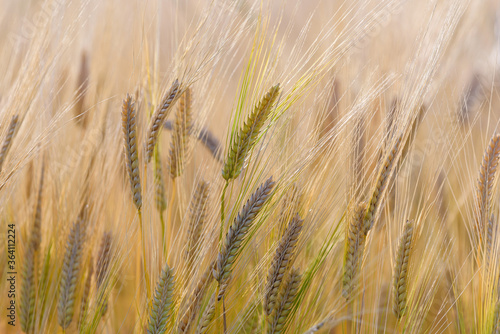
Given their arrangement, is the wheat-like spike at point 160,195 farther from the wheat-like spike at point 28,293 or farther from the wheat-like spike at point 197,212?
the wheat-like spike at point 28,293

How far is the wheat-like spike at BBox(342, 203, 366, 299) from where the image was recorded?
78 centimetres

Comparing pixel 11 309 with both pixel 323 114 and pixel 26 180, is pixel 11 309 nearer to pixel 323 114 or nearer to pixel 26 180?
pixel 26 180

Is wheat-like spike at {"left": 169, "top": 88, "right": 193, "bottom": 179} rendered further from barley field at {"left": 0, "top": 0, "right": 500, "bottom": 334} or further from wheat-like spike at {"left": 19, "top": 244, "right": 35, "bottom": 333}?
wheat-like spike at {"left": 19, "top": 244, "right": 35, "bottom": 333}

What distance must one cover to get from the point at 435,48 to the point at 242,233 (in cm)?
47

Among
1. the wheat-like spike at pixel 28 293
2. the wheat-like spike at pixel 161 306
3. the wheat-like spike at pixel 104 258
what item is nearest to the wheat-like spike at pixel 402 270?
the wheat-like spike at pixel 161 306

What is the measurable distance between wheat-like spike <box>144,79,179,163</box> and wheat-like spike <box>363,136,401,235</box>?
16.1 inches

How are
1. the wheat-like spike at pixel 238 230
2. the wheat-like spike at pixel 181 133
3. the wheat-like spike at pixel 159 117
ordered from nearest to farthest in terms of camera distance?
the wheat-like spike at pixel 238 230 → the wheat-like spike at pixel 159 117 → the wheat-like spike at pixel 181 133

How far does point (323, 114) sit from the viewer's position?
2.89 feet

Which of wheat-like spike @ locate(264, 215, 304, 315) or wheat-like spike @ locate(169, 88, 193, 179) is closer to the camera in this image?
wheat-like spike @ locate(264, 215, 304, 315)

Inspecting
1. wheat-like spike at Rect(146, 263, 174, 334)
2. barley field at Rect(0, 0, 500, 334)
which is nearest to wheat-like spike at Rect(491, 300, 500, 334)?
barley field at Rect(0, 0, 500, 334)

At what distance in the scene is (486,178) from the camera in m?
0.80

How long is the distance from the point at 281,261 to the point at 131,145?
0.36 m

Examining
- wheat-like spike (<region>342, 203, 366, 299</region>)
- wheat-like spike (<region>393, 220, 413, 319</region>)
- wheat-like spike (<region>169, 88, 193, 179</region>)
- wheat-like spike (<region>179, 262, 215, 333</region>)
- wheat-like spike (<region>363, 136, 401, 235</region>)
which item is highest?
wheat-like spike (<region>169, 88, 193, 179</region>)

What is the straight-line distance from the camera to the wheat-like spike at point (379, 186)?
77 cm
